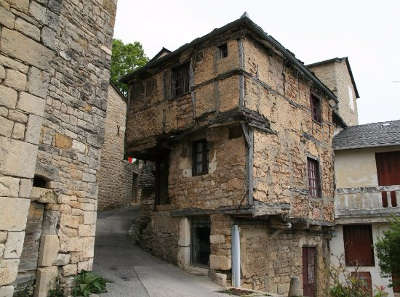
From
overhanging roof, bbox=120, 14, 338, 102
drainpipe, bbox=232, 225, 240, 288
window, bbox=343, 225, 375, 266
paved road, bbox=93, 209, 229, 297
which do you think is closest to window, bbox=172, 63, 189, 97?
overhanging roof, bbox=120, 14, 338, 102

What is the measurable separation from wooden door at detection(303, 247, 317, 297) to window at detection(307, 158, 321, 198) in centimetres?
177

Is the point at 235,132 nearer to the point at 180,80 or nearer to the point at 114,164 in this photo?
the point at 180,80

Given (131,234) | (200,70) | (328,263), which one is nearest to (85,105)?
(200,70)

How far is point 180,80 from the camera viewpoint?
31.4ft

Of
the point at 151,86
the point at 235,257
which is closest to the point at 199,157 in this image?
the point at 235,257

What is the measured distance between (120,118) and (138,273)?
9869 mm

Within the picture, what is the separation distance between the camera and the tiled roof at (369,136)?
36.3 ft

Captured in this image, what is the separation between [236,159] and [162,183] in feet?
11.4

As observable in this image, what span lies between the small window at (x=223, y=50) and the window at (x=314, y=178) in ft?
14.3

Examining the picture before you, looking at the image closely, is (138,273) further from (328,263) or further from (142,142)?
(328,263)

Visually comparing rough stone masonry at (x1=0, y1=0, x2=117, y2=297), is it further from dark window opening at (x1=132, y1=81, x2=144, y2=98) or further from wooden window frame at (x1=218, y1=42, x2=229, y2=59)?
dark window opening at (x1=132, y1=81, x2=144, y2=98)

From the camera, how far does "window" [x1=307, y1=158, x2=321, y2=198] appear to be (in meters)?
10.2

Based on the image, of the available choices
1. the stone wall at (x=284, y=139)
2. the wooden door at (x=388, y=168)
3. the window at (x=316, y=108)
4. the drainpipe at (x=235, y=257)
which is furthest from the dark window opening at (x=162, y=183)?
the wooden door at (x=388, y=168)

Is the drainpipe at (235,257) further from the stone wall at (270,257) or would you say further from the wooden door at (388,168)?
the wooden door at (388,168)
